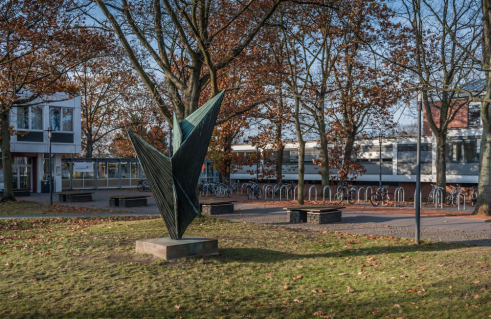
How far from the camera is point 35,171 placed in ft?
109

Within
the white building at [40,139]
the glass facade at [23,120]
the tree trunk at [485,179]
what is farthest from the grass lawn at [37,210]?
the tree trunk at [485,179]

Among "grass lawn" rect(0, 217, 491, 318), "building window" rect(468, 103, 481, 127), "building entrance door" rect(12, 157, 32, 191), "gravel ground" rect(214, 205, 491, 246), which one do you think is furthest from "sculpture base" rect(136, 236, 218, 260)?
"building window" rect(468, 103, 481, 127)

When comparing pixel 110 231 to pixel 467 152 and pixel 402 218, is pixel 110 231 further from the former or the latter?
pixel 467 152

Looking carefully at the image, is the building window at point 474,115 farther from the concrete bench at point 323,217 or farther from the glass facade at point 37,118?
the glass facade at point 37,118

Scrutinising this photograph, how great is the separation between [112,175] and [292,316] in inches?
1409

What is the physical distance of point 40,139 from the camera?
32.4 metres

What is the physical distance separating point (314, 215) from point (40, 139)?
2446 cm

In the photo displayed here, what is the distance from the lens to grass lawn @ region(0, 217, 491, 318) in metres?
5.48

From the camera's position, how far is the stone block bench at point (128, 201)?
2064 centimetres

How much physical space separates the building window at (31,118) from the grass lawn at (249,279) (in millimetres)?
23188

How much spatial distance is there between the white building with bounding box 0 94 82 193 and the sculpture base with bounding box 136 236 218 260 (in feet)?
82.8

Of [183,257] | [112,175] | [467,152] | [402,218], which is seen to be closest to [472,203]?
[402,218]

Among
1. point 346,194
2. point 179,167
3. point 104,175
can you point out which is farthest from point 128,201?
point 104,175

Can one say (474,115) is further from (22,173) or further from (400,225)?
(22,173)
